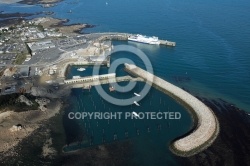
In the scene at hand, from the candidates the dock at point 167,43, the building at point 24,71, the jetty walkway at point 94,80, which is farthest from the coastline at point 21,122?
the dock at point 167,43

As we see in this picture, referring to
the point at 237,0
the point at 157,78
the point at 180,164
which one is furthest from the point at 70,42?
the point at 237,0

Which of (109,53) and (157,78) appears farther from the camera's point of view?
(109,53)

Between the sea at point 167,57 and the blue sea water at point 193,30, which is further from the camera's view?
the blue sea water at point 193,30

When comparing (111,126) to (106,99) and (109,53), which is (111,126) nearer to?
(106,99)

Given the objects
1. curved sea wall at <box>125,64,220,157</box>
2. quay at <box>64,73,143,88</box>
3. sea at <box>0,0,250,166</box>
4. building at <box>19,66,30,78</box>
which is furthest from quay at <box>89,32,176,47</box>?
building at <box>19,66,30,78</box>

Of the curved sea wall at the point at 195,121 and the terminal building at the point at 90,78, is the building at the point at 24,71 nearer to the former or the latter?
the terminal building at the point at 90,78

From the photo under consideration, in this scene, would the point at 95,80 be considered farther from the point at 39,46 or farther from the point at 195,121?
the point at 39,46

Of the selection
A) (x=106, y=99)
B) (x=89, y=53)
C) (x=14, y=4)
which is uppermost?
(x=14, y=4)
